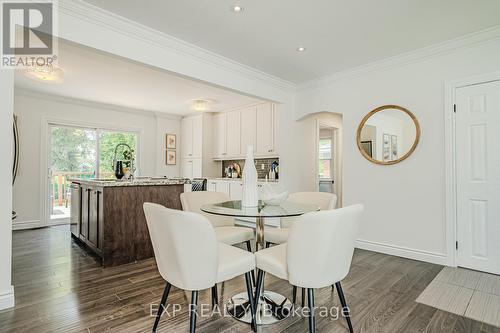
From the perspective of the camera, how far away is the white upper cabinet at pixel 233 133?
5863mm

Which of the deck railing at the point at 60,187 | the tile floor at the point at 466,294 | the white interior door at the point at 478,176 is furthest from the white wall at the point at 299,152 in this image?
the deck railing at the point at 60,187

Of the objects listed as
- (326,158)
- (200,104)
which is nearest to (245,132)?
(200,104)

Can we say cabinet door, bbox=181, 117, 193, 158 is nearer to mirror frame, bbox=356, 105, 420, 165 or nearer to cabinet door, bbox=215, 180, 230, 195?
cabinet door, bbox=215, 180, 230, 195

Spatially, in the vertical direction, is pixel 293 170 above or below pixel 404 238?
above

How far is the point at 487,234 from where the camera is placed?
2.78 m

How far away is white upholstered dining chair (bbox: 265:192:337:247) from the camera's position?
238cm

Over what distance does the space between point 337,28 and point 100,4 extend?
2218 mm

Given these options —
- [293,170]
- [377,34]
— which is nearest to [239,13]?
[377,34]

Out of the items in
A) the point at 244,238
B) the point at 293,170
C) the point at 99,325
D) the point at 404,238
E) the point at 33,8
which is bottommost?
the point at 99,325

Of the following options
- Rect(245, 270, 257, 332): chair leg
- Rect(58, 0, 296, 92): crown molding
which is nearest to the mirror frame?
Rect(58, 0, 296, 92): crown molding

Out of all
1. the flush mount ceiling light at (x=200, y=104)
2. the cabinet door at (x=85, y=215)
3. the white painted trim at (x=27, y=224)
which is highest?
the flush mount ceiling light at (x=200, y=104)

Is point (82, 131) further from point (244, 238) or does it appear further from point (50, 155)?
point (244, 238)

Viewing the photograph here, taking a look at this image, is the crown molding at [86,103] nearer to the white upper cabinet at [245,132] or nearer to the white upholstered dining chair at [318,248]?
the white upper cabinet at [245,132]

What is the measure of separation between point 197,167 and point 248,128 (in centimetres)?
169
